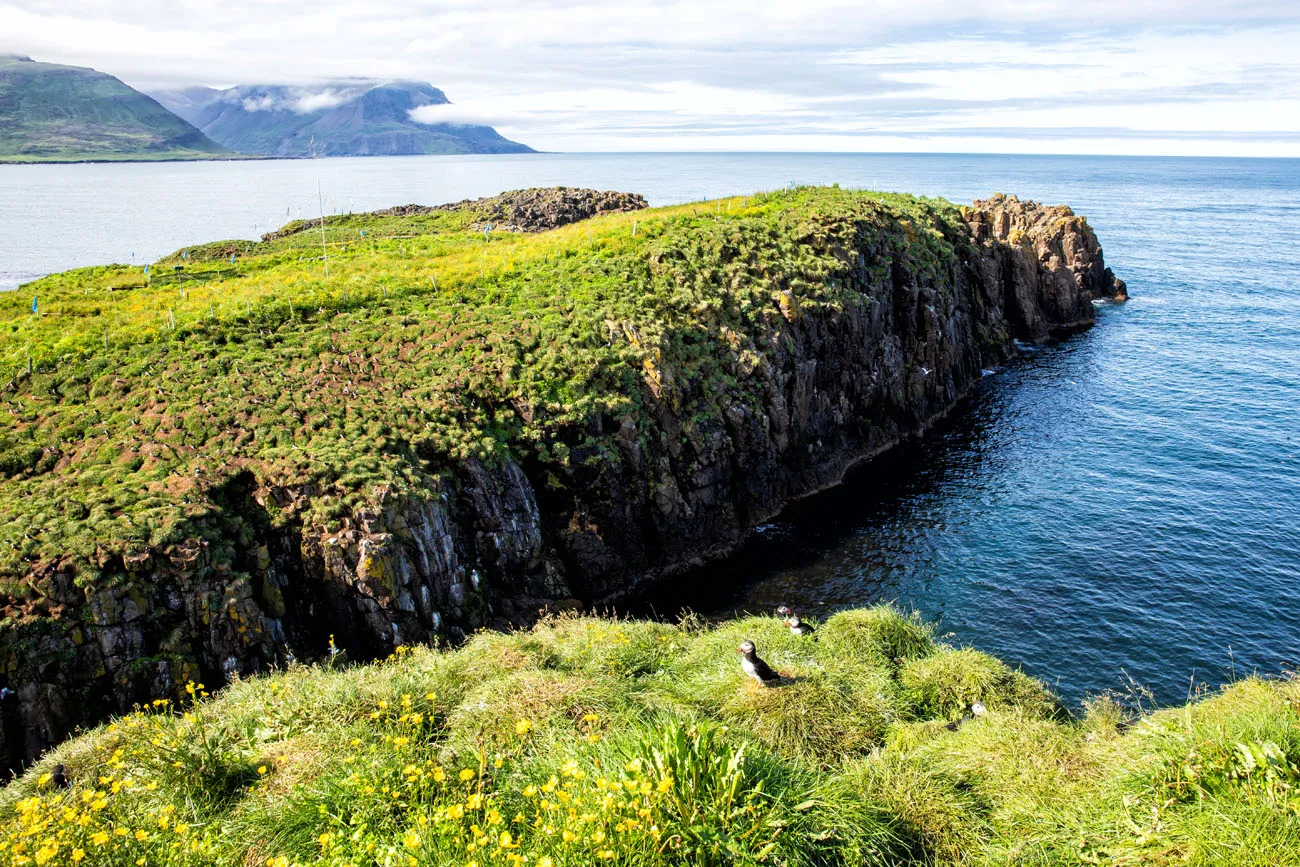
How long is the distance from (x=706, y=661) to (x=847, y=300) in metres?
38.8

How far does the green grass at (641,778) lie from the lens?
Result: 10.1 metres

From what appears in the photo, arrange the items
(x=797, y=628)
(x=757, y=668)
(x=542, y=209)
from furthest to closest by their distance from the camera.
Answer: (x=542, y=209) → (x=797, y=628) → (x=757, y=668)

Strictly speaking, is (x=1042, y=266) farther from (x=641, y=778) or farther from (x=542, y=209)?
(x=641, y=778)

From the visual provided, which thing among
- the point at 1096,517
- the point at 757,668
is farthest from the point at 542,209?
the point at 757,668

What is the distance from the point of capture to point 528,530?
3347cm

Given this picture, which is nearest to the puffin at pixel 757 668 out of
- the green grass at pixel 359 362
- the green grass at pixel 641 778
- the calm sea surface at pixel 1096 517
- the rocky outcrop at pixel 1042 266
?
the green grass at pixel 641 778

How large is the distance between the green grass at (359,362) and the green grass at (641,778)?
1209 centimetres

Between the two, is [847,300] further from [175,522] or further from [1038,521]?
[175,522]

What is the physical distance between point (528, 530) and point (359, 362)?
13081 mm

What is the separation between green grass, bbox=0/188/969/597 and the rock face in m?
0.72

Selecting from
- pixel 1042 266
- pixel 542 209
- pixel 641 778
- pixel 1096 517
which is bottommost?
pixel 1096 517

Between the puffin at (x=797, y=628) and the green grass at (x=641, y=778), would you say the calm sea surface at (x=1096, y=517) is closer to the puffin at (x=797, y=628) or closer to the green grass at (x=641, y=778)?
the puffin at (x=797, y=628)

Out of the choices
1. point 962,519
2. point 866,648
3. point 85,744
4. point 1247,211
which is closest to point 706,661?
point 866,648

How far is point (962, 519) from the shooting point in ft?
138
